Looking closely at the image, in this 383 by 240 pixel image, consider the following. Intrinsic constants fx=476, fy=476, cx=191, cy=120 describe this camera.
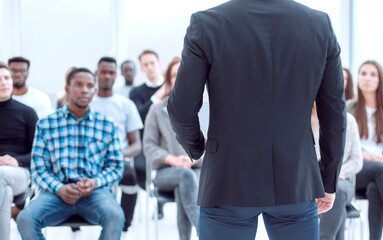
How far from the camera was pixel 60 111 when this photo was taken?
116 inches

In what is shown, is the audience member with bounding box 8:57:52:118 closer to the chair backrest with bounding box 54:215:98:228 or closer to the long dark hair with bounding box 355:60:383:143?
the chair backrest with bounding box 54:215:98:228

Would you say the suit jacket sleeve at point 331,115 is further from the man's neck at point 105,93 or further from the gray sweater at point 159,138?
the man's neck at point 105,93

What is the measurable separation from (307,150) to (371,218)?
2.04 m

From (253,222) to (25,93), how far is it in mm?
3232

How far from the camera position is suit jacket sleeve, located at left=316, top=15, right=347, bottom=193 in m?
1.35

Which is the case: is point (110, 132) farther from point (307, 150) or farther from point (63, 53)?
point (63, 53)

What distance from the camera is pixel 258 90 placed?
127cm

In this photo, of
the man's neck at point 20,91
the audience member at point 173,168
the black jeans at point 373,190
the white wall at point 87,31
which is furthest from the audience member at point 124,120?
the white wall at point 87,31

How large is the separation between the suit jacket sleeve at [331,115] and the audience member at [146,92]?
7.82 ft

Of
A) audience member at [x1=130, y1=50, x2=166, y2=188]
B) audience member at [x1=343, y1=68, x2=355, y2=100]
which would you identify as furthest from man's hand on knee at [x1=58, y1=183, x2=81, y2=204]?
audience member at [x1=343, y1=68, x2=355, y2=100]

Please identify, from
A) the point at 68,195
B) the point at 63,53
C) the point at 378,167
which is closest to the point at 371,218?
the point at 378,167

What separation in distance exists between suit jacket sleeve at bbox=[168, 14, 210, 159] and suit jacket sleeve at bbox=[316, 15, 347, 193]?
349 millimetres

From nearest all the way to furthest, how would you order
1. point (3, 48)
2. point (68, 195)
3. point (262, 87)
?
point (262, 87) → point (68, 195) → point (3, 48)

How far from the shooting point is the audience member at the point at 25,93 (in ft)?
13.2
